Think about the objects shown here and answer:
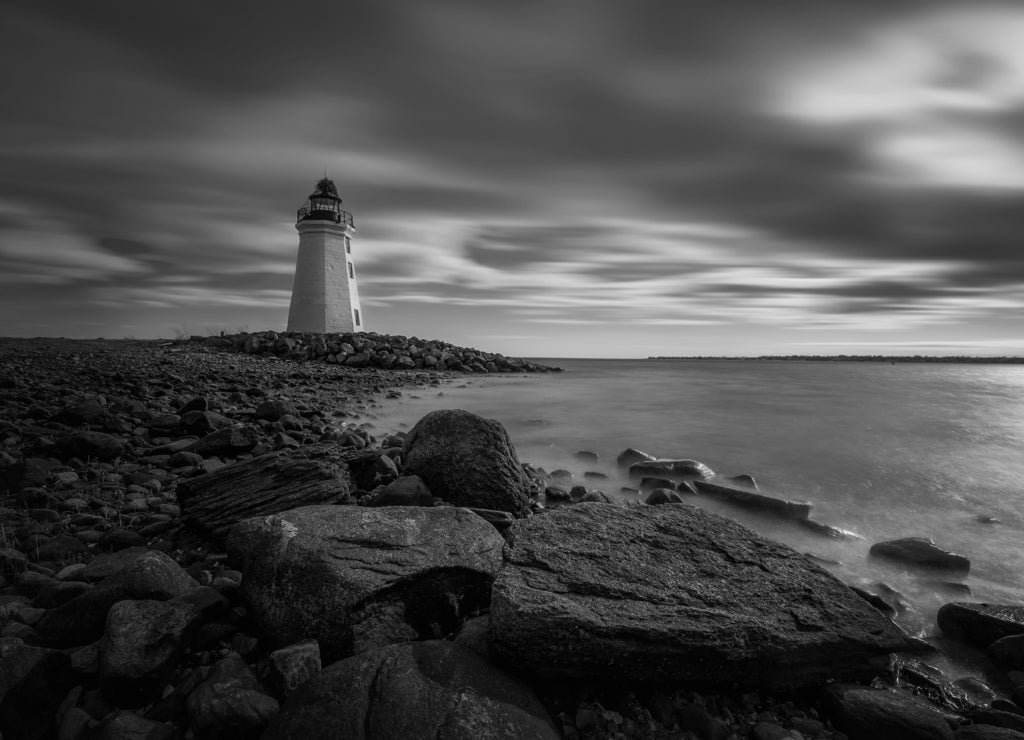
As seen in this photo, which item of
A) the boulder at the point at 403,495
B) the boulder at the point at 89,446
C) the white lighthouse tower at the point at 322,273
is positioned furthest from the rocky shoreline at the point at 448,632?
the white lighthouse tower at the point at 322,273

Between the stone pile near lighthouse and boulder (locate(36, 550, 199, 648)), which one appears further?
the stone pile near lighthouse

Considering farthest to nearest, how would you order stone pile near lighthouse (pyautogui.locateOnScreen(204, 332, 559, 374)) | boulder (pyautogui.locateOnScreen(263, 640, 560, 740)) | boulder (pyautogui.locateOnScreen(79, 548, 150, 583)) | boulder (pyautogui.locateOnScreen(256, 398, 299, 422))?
1. stone pile near lighthouse (pyautogui.locateOnScreen(204, 332, 559, 374))
2. boulder (pyautogui.locateOnScreen(256, 398, 299, 422))
3. boulder (pyautogui.locateOnScreen(79, 548, 150, 583))
4. boulder (pyautogui.locateOnScreen(263, 640, 560, 740))

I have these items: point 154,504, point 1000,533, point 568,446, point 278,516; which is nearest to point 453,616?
point 278,516

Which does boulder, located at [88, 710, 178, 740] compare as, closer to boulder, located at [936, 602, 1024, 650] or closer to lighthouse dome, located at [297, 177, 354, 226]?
boulder, located at [936, 602, 1024, 650]

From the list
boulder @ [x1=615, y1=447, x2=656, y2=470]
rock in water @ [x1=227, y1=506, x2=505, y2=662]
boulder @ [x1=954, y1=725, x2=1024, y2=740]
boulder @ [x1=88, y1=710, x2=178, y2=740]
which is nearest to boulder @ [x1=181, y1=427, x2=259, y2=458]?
rock in water @ [x1=227, y1=506, x2=505, y2=662]

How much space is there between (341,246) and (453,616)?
3323 cm

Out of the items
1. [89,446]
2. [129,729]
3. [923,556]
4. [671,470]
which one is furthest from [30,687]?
[671,470]

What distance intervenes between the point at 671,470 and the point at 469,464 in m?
4.67

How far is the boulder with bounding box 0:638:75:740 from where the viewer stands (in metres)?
2.22

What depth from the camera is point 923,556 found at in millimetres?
4977

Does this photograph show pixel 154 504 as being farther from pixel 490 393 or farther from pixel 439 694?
pixel 490 393

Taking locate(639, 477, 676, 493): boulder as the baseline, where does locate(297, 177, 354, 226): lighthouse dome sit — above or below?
above

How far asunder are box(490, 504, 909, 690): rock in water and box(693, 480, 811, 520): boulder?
3.31 m

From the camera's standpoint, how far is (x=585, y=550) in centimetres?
316
